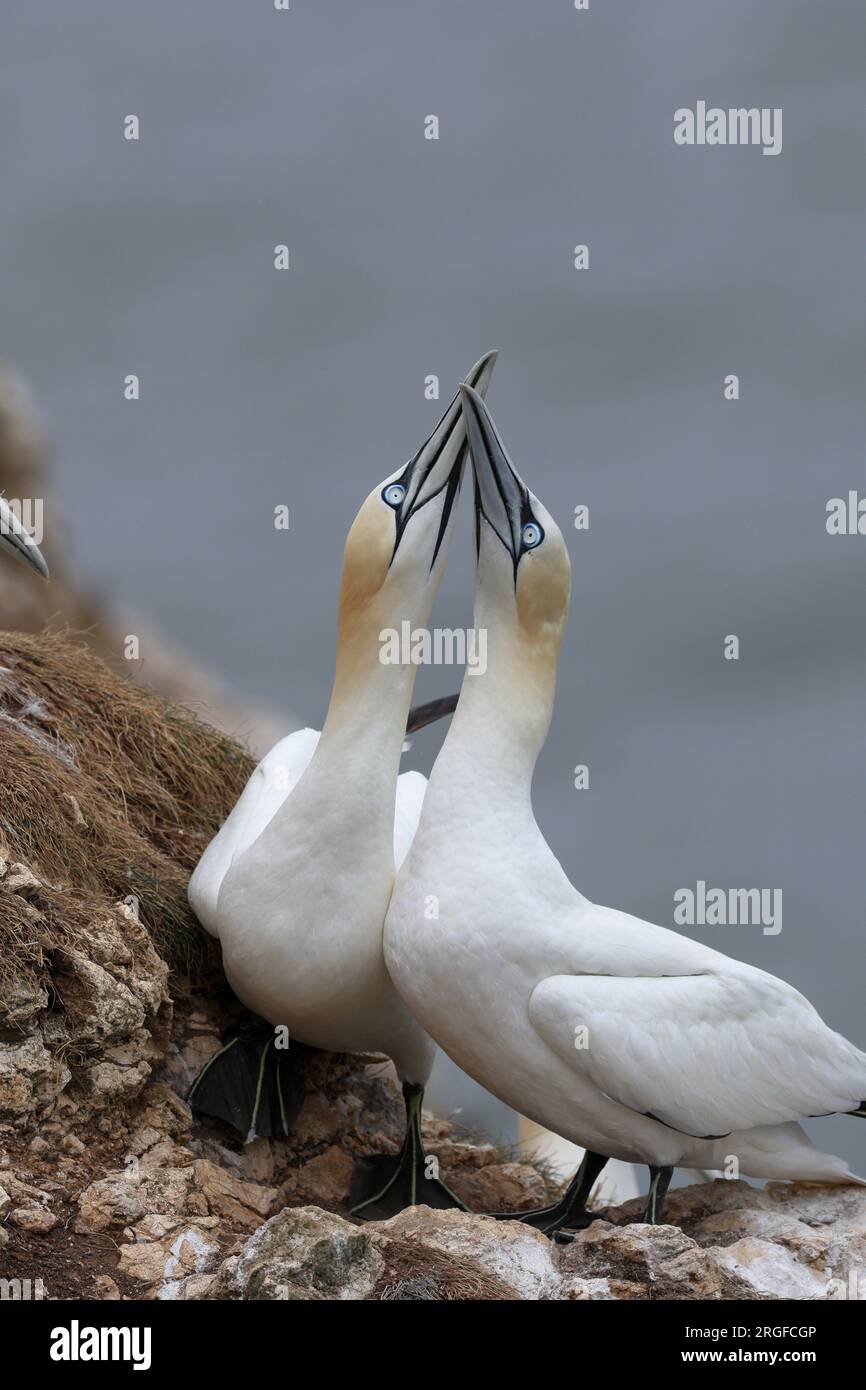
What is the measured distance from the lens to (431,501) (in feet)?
21.4


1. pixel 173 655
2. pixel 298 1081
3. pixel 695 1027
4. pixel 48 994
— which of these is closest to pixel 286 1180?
pixel 298 1081

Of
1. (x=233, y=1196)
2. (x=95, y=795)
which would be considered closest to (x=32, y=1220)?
(x=233, y=1196)

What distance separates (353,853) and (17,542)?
1.73 m

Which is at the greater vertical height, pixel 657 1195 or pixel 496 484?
pixel 496 484

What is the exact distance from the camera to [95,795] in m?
7.32

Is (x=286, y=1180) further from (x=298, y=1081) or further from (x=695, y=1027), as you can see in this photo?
(x=695, y=1027)

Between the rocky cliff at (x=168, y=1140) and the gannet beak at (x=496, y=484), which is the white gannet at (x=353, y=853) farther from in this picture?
the rocky cliff at (x=168, y=1140)

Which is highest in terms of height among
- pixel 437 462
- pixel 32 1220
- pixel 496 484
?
pixel 437 462

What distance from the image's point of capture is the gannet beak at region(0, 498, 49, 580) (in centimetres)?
677

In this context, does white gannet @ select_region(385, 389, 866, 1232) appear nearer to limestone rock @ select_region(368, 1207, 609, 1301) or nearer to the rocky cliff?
the rocky cliff

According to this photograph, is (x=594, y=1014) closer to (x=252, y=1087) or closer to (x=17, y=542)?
(x=252, y=1087)

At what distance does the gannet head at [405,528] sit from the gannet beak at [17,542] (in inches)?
46.3

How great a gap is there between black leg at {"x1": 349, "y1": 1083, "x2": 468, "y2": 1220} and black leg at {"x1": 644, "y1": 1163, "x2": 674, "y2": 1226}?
0.87m

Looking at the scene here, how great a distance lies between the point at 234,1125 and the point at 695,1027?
1781 mm
